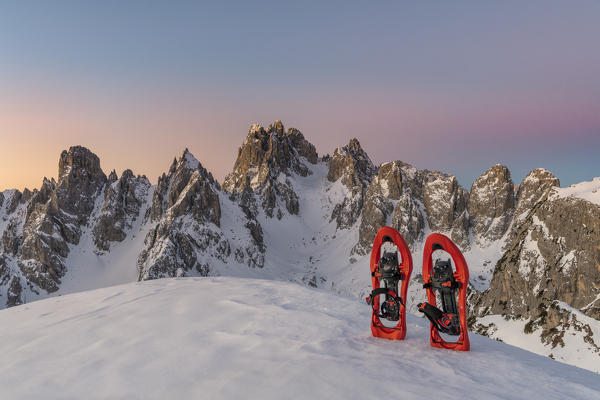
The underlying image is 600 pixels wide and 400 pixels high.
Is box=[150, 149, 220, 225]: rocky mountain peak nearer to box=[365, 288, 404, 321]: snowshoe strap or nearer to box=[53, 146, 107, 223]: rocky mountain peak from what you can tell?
box=[53, 146, 107, 223]: rocky mountain peak

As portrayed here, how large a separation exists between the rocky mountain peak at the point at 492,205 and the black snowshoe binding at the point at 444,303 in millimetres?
154875

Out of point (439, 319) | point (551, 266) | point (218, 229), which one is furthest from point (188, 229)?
point (439, 319)

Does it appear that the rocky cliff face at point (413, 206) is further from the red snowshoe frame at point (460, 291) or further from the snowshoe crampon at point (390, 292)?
the snowshoe crampon at point (390, 292)

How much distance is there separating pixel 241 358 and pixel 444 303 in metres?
5.16

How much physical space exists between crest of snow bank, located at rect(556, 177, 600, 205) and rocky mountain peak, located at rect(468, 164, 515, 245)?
186 ft

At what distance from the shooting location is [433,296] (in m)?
9.04

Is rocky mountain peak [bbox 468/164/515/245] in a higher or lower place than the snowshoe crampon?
higher

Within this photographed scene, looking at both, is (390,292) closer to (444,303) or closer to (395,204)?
(444,303)

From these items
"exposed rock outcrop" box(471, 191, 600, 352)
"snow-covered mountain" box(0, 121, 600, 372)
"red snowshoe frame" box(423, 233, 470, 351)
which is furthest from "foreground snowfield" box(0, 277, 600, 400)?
"snow-covered mountain" box(0, 121, 600, 372)

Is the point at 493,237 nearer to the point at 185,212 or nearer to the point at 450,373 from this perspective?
the point at 185,212

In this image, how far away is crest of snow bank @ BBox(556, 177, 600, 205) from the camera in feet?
268

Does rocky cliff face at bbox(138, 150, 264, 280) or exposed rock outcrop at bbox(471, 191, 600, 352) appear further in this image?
rocky cliff face at bbox(138, 150, 264, 280)

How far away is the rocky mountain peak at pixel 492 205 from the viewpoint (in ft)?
480

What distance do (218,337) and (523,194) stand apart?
546 feet
